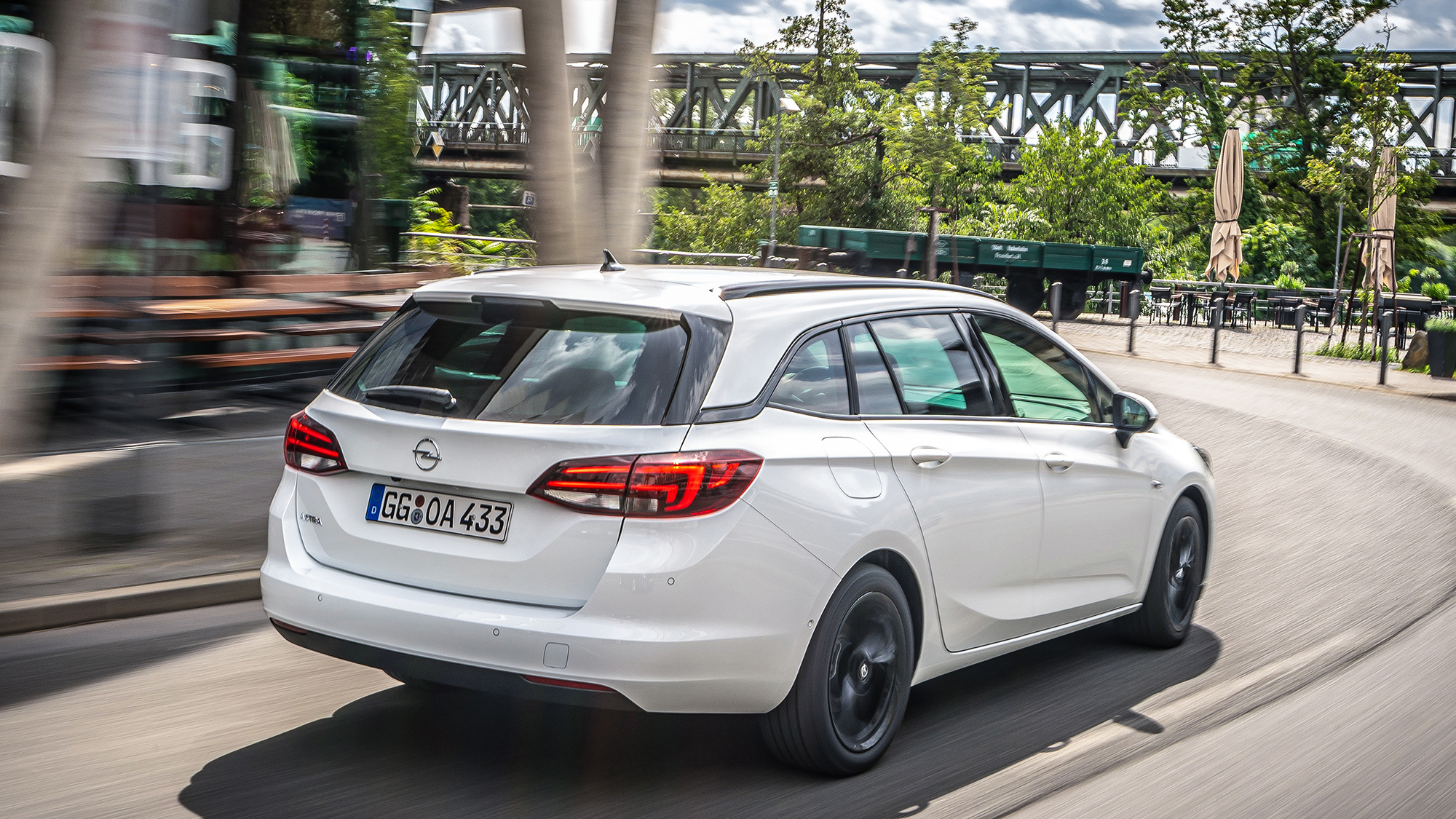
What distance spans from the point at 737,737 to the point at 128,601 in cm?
311

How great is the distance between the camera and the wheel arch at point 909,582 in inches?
173

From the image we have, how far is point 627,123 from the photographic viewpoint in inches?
402

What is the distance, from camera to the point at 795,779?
14.1ft

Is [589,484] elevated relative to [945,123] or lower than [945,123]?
lower

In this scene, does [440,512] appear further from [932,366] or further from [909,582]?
[932,366]

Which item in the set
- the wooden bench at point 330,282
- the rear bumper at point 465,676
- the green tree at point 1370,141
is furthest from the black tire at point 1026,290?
the rear bumper at point 465,676

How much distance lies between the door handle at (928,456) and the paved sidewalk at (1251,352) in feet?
62.8

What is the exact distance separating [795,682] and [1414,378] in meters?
23.0

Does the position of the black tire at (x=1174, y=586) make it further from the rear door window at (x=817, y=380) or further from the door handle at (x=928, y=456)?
the rear door window at (x=817, y=380)

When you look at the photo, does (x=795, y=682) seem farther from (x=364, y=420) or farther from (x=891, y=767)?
(x=364, y=420)

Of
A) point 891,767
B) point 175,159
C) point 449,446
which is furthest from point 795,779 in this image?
point 175,159

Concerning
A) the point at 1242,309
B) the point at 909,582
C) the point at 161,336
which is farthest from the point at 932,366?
the point at 1242,309

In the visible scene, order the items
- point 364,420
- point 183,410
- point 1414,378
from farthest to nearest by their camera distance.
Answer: point 1414,378 → point 183,410 → point 364,420

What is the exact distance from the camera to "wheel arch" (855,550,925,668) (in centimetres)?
439
